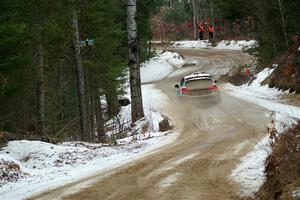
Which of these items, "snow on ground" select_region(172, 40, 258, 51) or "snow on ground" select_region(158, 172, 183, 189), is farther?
"snow on ground" select_region(172, 40, 258, 51)

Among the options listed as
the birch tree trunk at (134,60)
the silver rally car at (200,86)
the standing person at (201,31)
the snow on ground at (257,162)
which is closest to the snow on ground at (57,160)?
the snow on ground at (257,162)

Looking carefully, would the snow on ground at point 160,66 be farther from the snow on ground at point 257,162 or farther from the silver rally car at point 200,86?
the snow on ground at point 257,162

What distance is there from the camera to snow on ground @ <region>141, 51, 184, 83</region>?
4584cm

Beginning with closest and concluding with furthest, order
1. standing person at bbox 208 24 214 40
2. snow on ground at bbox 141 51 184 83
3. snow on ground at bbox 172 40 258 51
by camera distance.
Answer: snow on ground at bbox 141 51 184 83 < snow on ground at bbox 172 40 258 51 < standing person at bbox 208 24 214 40

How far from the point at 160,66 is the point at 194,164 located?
39181 mm

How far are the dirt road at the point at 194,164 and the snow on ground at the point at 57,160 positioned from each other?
1.66 ft

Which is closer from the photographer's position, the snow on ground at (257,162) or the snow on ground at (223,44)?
the snow on ground at (257,162)

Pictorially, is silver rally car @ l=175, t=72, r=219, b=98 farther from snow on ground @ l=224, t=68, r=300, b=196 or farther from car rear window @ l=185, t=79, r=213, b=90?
snow on ground @ l=224, t=68, r=300, b=196

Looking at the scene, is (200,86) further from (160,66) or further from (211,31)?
(211,31)

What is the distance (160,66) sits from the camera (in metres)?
48.7

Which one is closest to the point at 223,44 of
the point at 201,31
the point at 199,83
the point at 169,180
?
the point at 201,31

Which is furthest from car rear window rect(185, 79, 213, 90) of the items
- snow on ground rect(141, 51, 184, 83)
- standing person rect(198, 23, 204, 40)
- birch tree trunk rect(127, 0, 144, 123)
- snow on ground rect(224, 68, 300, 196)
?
standing person rect(198, 23, 204, 40)

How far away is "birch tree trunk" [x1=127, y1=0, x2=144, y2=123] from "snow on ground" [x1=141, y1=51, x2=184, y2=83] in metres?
25.1

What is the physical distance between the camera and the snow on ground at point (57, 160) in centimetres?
870
